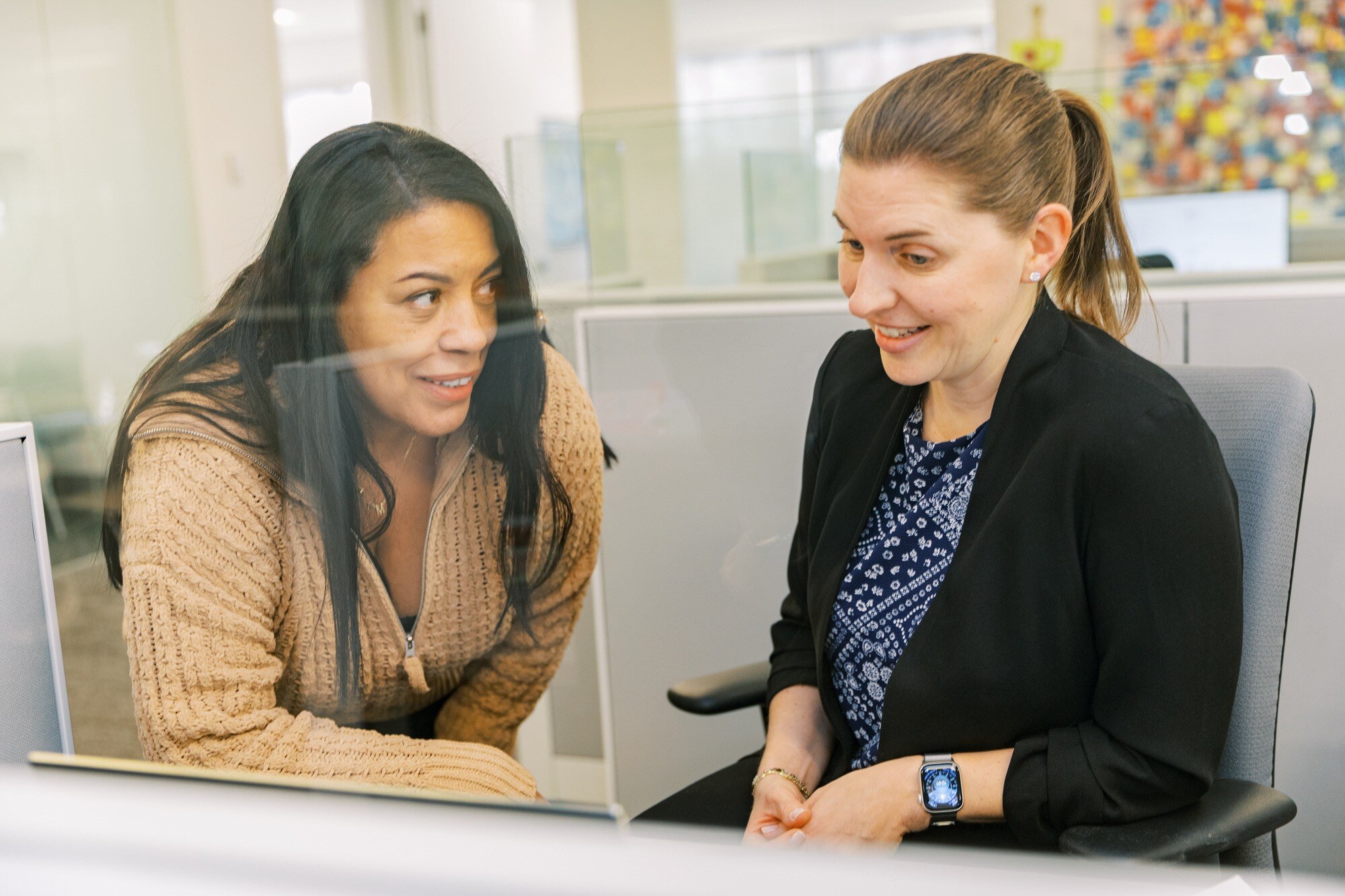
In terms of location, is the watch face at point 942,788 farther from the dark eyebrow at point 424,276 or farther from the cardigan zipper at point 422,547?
the dark eyebrow at point 424,276

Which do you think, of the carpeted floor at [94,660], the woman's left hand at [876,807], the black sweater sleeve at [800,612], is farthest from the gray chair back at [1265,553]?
the carpeted floor at [94,660]

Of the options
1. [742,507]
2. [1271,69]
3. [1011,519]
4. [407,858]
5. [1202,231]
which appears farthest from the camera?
[1202,231]

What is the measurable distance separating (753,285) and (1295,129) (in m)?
0.79

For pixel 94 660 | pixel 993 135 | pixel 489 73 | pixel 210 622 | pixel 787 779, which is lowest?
pixel 787 779

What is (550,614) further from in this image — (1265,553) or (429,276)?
(1265,553)

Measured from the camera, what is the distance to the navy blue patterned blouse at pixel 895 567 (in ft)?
3.35

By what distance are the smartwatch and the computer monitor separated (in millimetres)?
835

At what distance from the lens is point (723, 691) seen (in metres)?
1.20

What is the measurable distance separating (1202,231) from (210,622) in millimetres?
1526

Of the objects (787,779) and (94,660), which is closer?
(787,779)

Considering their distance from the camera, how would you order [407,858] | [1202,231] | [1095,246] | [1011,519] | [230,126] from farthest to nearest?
[1202,231] < [230,126] < [1095,246] < [1011,519] < [407,858]

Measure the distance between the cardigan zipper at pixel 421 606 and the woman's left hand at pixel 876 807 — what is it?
398 mm

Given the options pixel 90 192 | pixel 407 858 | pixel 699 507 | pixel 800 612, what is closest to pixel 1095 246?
pixel 800 612

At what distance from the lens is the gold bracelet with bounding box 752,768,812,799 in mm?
1092
